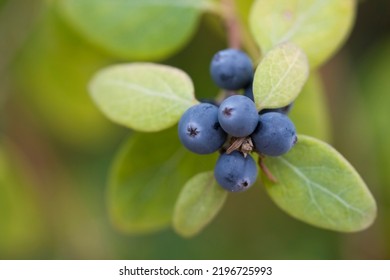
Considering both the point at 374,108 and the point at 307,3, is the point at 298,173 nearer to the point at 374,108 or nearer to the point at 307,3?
the point at 307,3

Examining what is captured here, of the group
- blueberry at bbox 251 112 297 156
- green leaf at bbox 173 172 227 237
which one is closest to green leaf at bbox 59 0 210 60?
green leaf at bbox 173 172 227 237

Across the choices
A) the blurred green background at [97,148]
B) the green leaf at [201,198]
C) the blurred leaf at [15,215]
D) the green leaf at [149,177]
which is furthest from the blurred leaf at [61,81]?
the green leaf at [201,198]

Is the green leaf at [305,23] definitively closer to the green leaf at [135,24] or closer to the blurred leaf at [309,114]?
the blurred leaf at [309,114]

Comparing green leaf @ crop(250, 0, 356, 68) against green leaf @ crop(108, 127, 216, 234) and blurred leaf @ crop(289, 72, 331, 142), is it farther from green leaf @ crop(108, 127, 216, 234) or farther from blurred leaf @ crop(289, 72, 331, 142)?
green leaf @ crop(108, 127, 216, 234)

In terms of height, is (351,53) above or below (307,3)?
above
